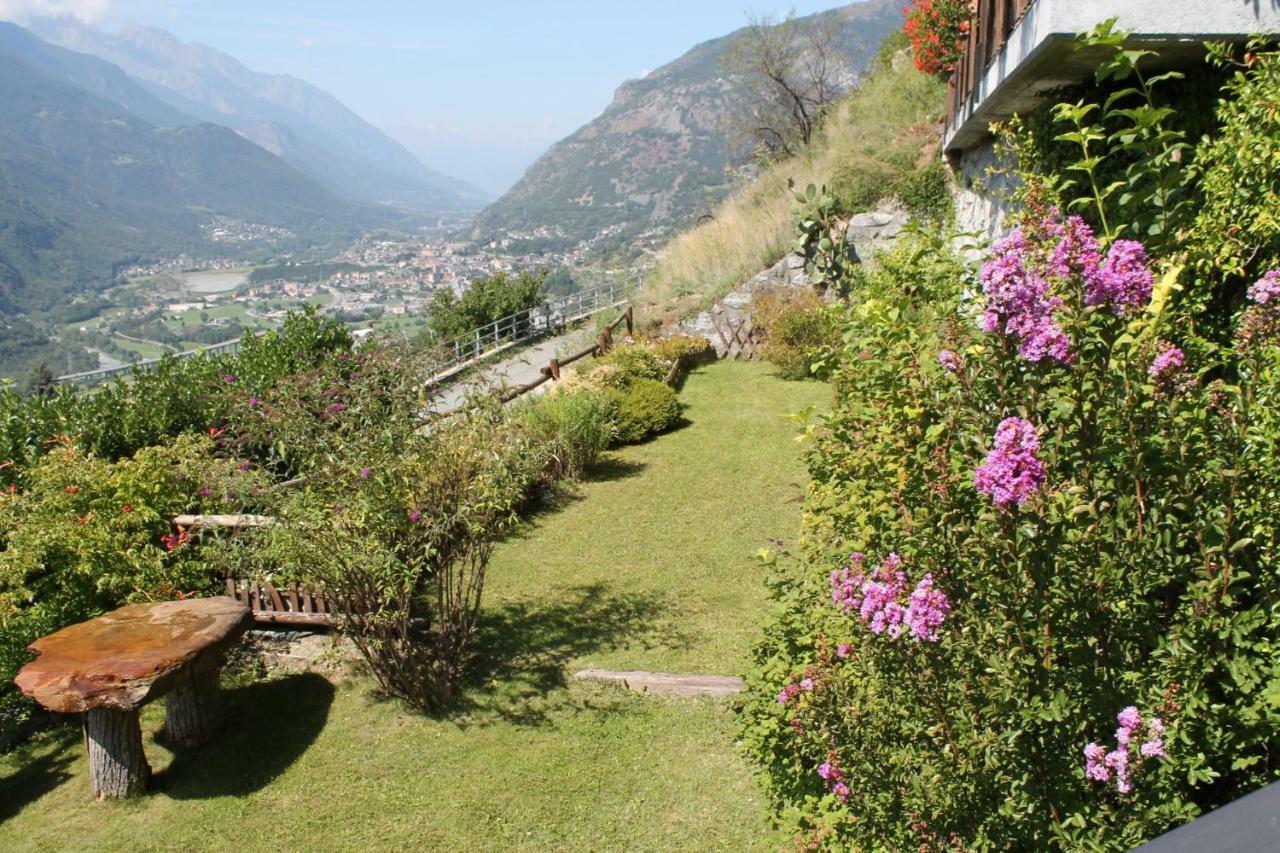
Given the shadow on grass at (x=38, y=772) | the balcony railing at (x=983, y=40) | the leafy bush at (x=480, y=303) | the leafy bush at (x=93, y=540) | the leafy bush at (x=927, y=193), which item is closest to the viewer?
the shadow on grass at (x=38, y=772)

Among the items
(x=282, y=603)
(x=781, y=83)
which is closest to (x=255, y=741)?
(x=282, y=603)

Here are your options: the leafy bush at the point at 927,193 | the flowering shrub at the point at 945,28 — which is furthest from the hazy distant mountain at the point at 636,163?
the flowering shrub at the point at 945,28

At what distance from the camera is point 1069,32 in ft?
17.3

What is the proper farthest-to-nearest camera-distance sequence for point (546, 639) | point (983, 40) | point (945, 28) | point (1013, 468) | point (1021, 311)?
1. point (945, 28)
2. point (983, 40)
3. point (546, 639)
4. point (1021, 311)
5. point (1013, 468)

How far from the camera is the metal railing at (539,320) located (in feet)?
77.2

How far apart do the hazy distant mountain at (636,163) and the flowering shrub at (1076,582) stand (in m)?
75.7

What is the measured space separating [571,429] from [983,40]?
6.39 metres

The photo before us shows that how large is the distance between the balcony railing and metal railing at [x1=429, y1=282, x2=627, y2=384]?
518 inches

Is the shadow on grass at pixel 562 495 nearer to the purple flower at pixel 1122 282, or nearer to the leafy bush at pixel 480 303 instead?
the purple flower at pixel 1122 282

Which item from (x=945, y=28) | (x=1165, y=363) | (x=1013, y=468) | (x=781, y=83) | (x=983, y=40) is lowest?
(x=1013, y=468)

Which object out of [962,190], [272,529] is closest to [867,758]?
[272,529]

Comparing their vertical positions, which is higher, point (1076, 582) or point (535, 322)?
point (1076, 582)

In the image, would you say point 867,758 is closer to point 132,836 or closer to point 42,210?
point 132,836

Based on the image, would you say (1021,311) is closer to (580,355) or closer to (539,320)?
(580,355)
